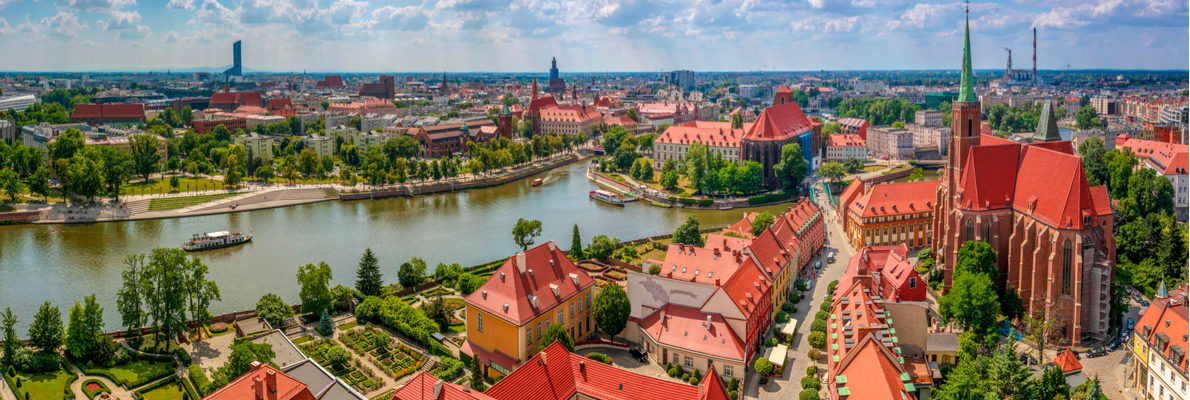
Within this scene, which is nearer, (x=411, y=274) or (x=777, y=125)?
(x=411, y=274)

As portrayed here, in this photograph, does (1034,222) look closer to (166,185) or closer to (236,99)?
(166,185)

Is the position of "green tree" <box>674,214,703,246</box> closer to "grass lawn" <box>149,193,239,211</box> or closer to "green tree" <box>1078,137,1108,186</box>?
"green tree" <box>1078,137,1108,186</box>

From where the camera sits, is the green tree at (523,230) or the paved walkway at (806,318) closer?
the paved walkway at (806,318)

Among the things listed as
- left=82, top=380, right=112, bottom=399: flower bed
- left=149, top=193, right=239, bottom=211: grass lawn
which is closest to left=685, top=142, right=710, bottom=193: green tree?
left=149, top=193, right=239, bottom=211: grass lawn

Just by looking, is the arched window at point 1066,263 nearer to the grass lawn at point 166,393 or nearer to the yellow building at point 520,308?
the yellow building at point 520,308

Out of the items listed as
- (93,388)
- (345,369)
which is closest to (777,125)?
(345,369)

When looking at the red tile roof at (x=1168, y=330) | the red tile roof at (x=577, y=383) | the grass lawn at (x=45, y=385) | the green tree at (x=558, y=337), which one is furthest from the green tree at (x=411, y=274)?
the red tile roof at (x=1168, y=330)
